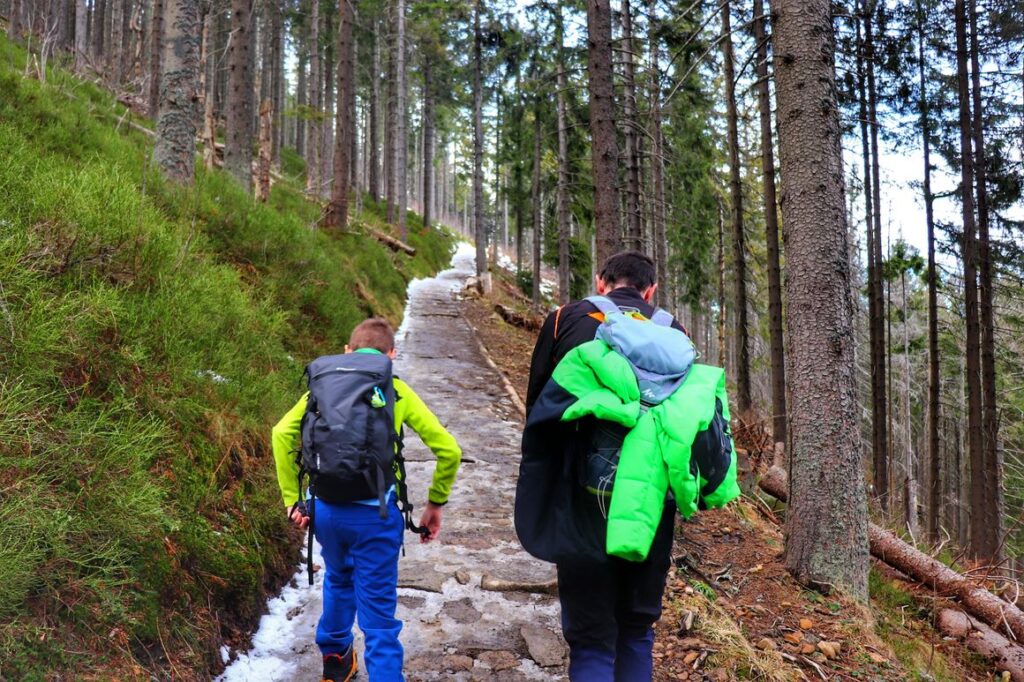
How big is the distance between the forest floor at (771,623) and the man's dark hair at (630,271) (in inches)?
97.7

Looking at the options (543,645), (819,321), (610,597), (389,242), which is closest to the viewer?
(610,597)

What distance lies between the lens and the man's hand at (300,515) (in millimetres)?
2854

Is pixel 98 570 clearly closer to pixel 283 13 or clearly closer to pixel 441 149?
pixel 283 13

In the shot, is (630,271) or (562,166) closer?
(630,271)

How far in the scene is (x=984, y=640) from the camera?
17.3ft

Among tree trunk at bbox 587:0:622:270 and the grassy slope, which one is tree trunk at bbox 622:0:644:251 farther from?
the grassy slope

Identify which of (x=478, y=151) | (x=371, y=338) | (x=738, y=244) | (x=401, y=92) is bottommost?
(x=371, y=338)

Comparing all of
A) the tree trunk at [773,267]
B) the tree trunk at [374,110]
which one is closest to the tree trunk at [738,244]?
the tree trunk at [773,267]

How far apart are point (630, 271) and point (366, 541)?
5.84 ft

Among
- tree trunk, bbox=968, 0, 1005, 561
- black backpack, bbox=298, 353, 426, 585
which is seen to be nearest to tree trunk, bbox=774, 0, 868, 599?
black backpack, bbox=298, 353, 426, 585

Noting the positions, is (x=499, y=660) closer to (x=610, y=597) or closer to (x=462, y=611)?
(x=462, y=611)

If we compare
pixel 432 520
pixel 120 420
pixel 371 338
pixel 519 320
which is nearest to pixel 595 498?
pixel 432 520

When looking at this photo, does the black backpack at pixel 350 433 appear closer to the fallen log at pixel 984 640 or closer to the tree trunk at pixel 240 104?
the fallen log at pixel 984 640

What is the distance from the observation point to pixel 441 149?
57.5 m
